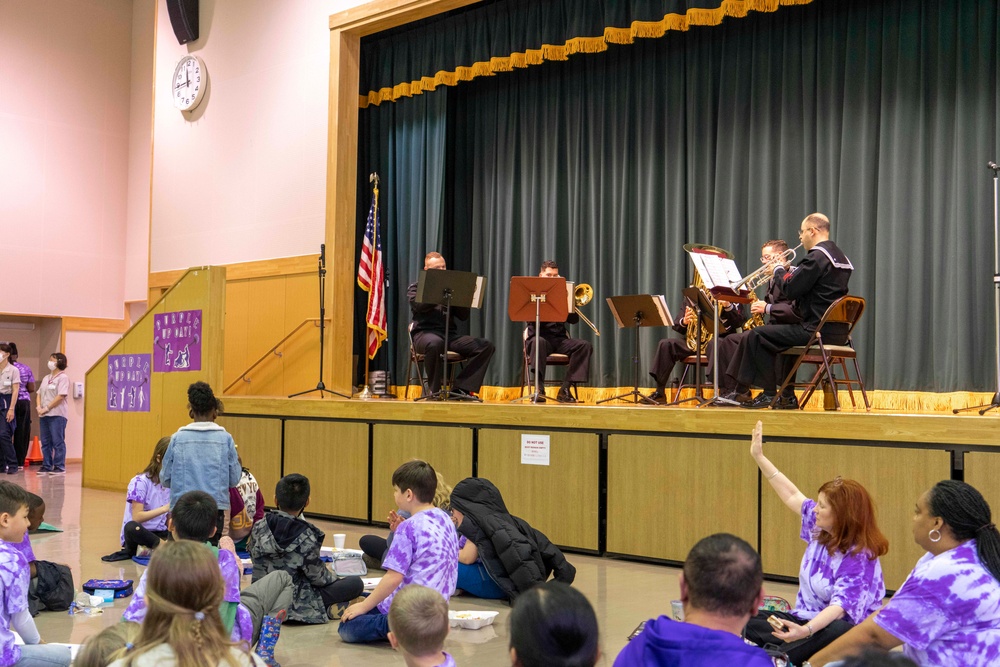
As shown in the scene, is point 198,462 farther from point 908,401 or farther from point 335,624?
point 908,401

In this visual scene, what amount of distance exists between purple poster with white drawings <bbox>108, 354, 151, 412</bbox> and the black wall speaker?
4.59 metres

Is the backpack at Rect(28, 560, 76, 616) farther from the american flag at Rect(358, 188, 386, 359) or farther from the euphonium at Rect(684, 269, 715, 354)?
the american flag at Rect(358, 188, 386, 359)

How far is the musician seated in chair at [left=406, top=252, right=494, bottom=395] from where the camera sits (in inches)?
377

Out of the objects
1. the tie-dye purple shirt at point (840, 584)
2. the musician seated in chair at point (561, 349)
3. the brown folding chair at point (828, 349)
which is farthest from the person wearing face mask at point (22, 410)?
the tie-dye purple shirt at point (840, 584)

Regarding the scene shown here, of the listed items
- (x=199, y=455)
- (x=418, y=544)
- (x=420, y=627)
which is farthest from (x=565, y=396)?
(x=420, y=627)

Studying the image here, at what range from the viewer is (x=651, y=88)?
11016 mm

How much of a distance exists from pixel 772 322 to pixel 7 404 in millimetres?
10158

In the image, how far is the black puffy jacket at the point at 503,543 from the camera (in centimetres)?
558

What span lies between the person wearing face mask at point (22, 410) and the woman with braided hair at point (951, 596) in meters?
12.5

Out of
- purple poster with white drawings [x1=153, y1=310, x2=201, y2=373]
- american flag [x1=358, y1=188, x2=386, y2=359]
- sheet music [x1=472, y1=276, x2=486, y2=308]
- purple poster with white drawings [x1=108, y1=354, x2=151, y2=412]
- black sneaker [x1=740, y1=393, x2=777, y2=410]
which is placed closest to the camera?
black sneaker [x1=740, y1=393, x2=777, y2=410]

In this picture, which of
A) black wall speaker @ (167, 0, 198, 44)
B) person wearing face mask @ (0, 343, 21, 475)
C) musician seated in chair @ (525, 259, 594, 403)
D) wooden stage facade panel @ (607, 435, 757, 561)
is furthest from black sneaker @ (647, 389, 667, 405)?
person wearing face mask @ (0, 343, 21, 475)

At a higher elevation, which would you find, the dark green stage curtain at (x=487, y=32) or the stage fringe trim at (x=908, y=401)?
the dark green stage curtain at (x=487, y=32)

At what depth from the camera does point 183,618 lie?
2332mm

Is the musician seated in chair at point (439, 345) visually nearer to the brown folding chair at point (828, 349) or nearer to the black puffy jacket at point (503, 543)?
the brown folding chair at point (828, 349)
